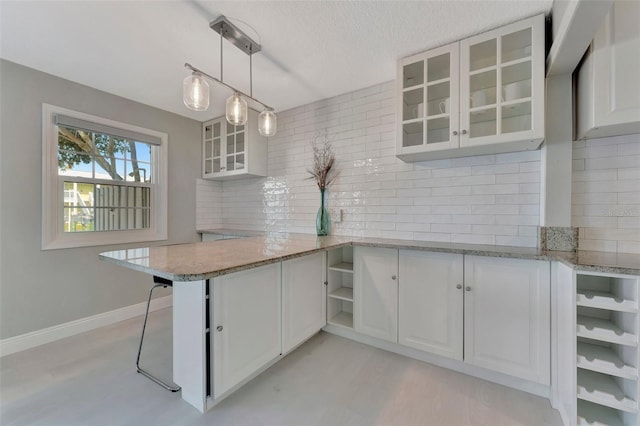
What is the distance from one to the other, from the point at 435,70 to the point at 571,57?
2.55 feet

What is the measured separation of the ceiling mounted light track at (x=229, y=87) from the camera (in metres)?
→ 1.47

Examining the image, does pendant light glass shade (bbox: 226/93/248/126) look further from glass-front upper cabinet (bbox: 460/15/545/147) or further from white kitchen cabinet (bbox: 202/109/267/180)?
glass-front upper cabinet (bbox: 460/15/545/147)

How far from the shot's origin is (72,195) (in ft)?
8.07

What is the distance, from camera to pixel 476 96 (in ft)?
5.91

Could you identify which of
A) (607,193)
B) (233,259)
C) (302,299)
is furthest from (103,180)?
(607,193)

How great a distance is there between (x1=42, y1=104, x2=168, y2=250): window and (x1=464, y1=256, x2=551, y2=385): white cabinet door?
10.6 ft

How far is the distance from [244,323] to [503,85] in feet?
7.40

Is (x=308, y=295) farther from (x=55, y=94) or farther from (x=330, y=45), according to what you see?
(x=55, y=94)

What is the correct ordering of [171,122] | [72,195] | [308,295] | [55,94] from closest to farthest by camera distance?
1. [308,295]
2. [55,94]
3. [72,195]
4. [171,122]

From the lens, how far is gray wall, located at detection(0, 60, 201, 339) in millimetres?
2072

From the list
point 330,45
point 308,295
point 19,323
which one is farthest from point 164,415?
point 330,45

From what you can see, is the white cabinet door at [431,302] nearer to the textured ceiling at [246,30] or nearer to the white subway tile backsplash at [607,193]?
the white subway tile backsplash at [607,193]

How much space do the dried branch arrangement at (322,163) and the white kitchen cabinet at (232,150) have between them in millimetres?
710

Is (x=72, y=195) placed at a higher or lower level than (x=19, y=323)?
higher
